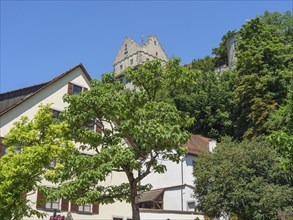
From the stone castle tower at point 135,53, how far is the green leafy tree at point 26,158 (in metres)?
74.4

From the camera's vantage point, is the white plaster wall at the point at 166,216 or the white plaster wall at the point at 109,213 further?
the white plaster wall at the point at 166,216

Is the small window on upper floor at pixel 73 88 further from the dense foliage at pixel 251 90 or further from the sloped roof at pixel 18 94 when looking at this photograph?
the dense foliage at pixel 251 90

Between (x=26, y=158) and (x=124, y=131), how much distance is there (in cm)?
438

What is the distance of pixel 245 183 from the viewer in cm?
2594

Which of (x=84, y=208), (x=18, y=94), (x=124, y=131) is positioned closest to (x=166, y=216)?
(x=84, y=208)

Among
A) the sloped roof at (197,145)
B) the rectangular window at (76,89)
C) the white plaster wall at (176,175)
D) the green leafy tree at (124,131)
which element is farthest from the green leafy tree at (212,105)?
the green leafy tree at (124,131)

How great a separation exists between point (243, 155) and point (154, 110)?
12.9 m

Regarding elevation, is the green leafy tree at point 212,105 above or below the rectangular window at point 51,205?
above

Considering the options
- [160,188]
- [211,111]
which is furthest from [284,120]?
[211,111]

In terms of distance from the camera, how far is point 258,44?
45375mm

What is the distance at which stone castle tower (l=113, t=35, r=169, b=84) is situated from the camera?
9361 cm

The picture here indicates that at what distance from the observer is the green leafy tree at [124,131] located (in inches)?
621

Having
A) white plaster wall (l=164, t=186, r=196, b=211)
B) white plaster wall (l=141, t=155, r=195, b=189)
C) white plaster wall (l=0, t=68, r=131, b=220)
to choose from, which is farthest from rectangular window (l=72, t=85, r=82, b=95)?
white plaster wall (l=164, t=186, r=196, b=211)

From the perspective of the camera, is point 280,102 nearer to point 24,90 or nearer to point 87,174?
point 24,90
